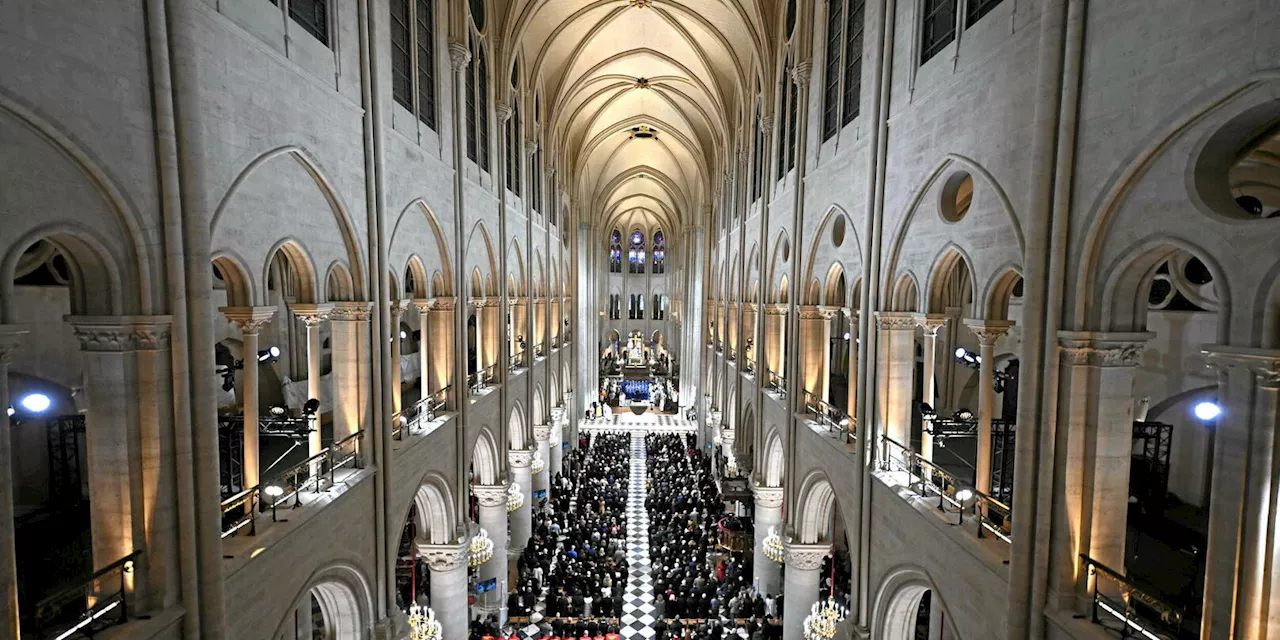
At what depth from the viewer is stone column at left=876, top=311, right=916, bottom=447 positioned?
9773 millimetres

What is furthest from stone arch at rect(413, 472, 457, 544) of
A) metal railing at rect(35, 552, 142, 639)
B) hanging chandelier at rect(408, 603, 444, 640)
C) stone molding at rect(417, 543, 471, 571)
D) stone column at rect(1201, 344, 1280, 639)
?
stone column at rect(1201, 344, 1280, 639)

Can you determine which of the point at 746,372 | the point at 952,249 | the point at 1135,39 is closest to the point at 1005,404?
the point at 952,249

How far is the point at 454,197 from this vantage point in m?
13.5

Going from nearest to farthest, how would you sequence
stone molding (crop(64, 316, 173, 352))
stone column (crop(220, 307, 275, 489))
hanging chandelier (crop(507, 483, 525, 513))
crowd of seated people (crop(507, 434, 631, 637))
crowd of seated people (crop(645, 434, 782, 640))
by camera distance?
stone molding (crop(64, 316, 173, 352)) → stone column (crop(220, 307, 275, 489)) → crowd of seated people (crop(645, 434, 782, 640)) → crowd of seated people (crop(507, 434, 631, 637)) → hanging chandelier (crop(507, 483, 525, 513))

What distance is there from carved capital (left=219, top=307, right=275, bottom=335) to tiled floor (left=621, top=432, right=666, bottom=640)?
1274cm

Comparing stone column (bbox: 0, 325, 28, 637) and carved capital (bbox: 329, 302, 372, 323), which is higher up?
carved capital (bbox: 329, 302, 372, 323)

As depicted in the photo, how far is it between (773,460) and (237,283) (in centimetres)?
1385

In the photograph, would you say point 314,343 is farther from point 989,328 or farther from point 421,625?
point 989,328

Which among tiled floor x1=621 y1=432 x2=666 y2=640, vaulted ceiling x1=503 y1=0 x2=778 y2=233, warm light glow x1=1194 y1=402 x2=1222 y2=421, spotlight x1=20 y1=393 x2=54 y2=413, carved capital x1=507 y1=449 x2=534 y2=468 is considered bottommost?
tiled floor x1=621 y1=432 x2=666 y2=640

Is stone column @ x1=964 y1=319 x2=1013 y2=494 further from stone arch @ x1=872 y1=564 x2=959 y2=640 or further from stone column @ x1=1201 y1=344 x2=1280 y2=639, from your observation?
stone column @ x1=1201 y1=344 x2=1280 y2=639

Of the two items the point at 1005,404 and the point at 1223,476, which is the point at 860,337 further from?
the point at 1223,476

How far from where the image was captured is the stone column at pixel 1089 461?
573 centimetres

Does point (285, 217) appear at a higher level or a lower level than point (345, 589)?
higher

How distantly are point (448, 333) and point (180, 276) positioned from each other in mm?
7618
